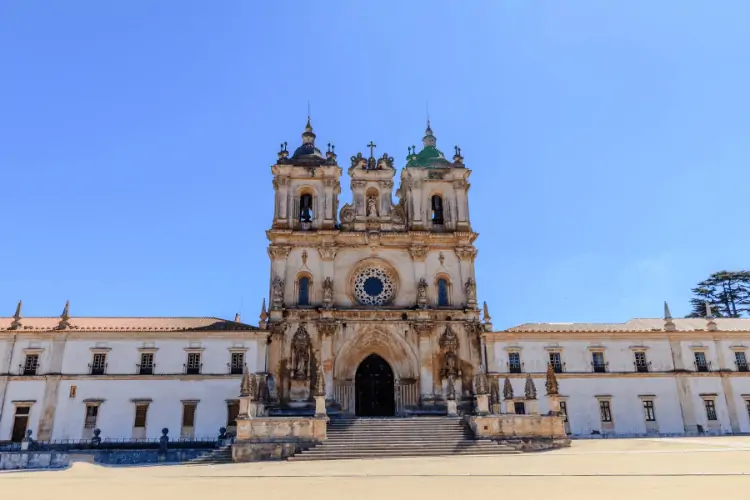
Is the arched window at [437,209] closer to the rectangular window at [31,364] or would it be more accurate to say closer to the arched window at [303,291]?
the arched window at [303,291]

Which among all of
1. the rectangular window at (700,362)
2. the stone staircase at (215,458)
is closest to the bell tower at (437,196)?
the rectangular window at (700,362)

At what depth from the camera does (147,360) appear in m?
34.0

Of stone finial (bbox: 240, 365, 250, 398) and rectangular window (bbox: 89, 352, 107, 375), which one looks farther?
rectangular window (bbox: 89, 352, 107, 375)

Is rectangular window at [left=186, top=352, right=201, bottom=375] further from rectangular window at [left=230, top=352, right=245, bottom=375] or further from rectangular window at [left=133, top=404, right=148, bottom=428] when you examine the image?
rectangular window at [left=133, top=404, right=148, bottom=428]

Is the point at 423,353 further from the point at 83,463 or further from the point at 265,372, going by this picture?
the point at 83,463

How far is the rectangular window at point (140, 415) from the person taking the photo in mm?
32344

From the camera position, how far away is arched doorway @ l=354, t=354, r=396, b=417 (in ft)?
114

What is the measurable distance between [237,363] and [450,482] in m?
23.3

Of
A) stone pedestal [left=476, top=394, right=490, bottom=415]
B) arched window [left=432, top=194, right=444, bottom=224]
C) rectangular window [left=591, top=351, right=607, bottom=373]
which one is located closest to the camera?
stone pedestal [left=476, top=394, right=490, bottom=415]

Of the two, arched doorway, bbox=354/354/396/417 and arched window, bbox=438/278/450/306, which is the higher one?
arched window, bbox=438/278/450/306

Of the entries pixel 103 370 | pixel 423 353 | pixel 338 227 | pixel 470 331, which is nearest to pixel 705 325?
pixel 470 331

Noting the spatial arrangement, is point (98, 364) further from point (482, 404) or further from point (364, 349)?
point (482, 404)

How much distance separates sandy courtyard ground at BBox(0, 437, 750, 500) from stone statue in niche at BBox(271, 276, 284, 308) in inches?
651

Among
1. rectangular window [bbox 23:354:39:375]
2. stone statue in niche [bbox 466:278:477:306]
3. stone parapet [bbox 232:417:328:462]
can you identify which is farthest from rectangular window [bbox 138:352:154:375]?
stone statue in niche [bbox 466:278:477:306]
